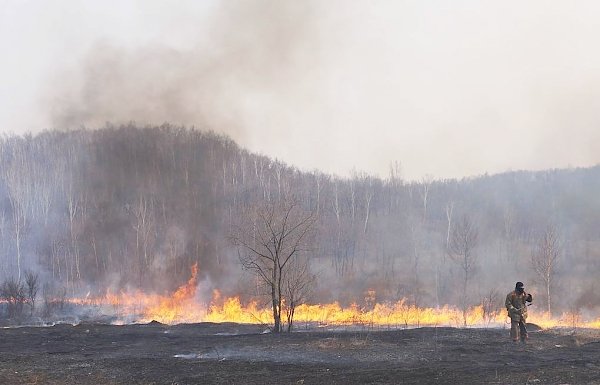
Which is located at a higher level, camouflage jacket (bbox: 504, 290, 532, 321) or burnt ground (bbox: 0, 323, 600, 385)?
camouflage jacket (bbox: 504, 290, 532, 321)

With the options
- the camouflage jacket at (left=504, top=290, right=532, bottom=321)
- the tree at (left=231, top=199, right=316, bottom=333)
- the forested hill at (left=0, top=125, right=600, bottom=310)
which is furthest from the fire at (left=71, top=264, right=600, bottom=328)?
the camouflage jacket at (left=504, top=290, right=532, bottom=321)

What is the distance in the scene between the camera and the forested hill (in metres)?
71.8

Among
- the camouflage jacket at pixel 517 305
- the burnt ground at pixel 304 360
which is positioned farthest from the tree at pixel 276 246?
the camouflage jacket at pixel 517 305

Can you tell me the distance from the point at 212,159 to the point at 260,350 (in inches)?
3159

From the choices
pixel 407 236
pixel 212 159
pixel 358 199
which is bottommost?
pixel 407 236

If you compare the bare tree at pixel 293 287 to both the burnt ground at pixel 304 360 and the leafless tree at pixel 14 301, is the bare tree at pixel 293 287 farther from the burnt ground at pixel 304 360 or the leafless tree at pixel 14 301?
the leafless tree at pixel 14 301

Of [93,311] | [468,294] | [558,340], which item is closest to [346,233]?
[468,294]

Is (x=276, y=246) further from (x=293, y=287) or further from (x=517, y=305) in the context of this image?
(x=517, y=305)

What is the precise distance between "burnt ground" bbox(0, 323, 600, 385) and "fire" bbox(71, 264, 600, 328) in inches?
746

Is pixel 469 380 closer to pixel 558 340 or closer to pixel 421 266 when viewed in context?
pixel 558 340

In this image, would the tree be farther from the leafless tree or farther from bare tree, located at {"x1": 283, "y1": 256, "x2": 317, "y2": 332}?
the leafless tree

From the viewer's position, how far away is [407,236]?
9125 cm

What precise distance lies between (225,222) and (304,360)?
6751cm

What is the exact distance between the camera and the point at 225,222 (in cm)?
8588
